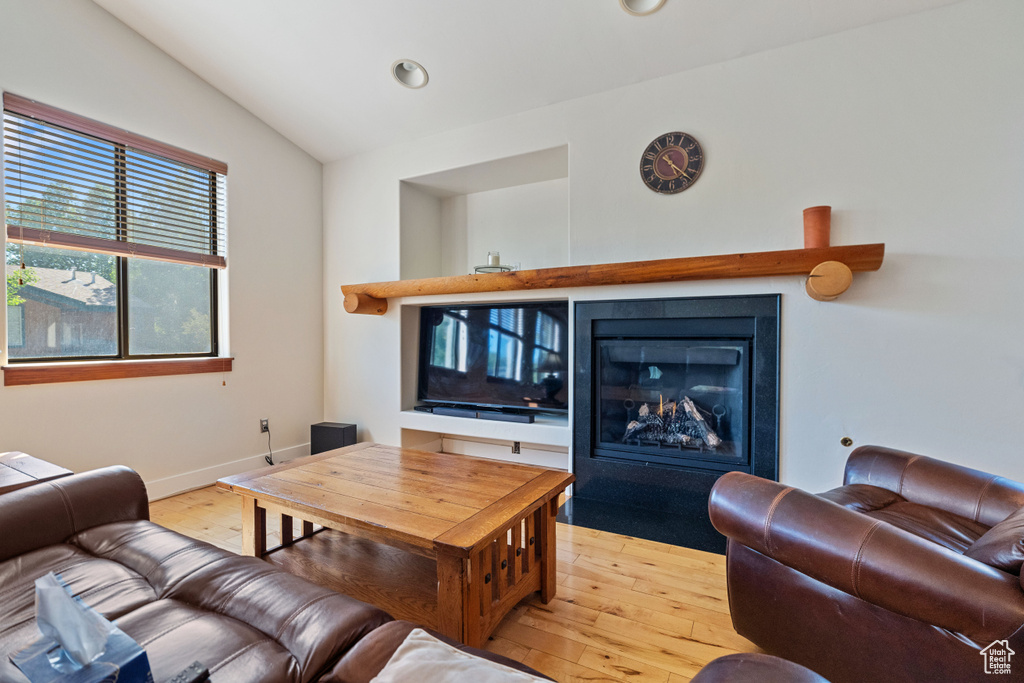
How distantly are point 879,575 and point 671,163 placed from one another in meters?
2.29

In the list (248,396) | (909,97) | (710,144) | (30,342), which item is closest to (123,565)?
(30,342)

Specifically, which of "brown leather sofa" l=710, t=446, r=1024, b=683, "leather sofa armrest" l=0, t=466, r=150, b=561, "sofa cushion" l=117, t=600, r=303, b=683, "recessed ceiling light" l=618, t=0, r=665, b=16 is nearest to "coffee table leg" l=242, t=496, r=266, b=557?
"leather sofa armrest" l=0, t=466, r=150, b=561

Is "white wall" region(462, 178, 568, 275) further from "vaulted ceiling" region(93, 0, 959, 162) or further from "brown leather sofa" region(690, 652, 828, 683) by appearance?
"brown leather sofa" region(690, 652, 828, 683)

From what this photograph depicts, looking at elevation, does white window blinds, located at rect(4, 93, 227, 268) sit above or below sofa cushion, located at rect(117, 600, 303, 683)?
above

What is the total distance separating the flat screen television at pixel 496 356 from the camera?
3215 mm

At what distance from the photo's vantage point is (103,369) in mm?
2666

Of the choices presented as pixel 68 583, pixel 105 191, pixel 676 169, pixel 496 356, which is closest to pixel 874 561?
pixel 68 583

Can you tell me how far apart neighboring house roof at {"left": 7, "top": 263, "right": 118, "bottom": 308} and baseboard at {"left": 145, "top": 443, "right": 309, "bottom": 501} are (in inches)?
45.5

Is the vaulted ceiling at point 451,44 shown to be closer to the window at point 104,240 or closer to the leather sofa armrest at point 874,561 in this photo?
the window at point 104,240

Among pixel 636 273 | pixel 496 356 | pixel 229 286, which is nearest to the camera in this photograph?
pixel 636 273

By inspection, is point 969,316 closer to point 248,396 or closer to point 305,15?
point 305,15

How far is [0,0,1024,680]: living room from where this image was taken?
2.10 meters

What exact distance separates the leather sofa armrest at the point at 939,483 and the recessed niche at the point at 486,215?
7.32ft

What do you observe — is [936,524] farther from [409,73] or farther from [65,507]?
[409,73]
